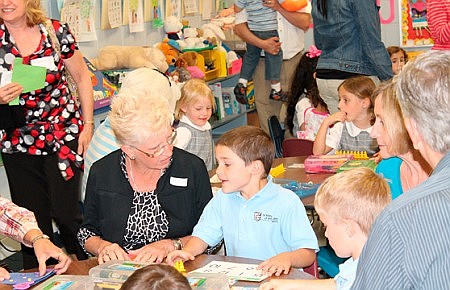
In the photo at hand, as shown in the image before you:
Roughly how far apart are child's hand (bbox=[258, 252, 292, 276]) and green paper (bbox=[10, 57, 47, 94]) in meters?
1.97

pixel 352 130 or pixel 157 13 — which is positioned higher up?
pixel 157 13

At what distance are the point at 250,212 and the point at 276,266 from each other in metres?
0.48

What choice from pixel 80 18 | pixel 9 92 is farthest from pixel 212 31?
pixel 9 92

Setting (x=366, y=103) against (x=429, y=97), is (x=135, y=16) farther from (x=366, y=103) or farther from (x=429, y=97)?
(x=429, y=97)

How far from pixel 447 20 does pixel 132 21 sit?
316 centimetres

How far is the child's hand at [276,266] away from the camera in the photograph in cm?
257

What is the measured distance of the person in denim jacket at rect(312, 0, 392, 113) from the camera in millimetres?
5129

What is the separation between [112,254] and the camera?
2900mm

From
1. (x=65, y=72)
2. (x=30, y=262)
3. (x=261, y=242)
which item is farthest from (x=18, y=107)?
(x=261, y=242)

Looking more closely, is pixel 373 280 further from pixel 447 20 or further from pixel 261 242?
pixel 447 20

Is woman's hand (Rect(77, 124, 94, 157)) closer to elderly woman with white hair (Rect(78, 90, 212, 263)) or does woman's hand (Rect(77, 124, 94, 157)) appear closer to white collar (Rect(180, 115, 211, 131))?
white collar (Rect(180, 115, 211, 131))

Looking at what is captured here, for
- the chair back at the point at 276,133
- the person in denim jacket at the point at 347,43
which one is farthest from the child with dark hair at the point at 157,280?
the chair back at the point at 276,133

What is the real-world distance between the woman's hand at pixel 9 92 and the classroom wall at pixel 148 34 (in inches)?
80.8

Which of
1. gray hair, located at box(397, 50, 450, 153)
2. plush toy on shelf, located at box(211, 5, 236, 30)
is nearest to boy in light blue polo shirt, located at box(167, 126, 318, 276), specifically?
gray hair, located at box(397, 50, 450, 153)
